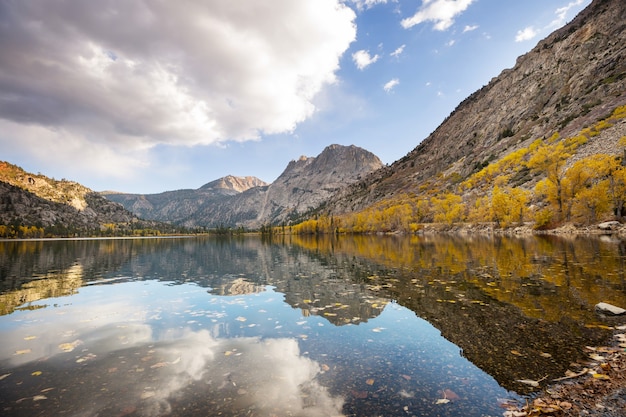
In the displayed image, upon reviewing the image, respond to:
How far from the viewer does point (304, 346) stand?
41.4 feet

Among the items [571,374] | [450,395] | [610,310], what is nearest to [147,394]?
[450,395]

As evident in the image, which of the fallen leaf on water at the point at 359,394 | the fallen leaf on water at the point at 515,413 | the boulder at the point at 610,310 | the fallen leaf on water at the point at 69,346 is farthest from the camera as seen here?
the boulder at the point at 610,310

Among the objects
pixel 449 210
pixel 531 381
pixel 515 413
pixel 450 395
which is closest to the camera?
pixel 515 413

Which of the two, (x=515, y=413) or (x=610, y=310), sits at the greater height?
(x=610, y=310)

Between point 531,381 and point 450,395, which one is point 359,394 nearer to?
point 450,395

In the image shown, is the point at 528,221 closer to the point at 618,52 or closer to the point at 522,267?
the point at 522,267

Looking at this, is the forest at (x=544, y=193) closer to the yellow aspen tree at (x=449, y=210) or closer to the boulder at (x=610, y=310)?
the yellow aspen tree at (x=449, y=210)

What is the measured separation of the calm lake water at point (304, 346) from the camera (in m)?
8.22

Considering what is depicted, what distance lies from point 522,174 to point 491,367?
136 meters

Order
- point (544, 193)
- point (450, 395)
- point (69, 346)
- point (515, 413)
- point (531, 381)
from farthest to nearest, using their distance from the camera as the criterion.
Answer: point (544, 193), point (69, 346), point (531, 381), point (450, 395), point (515, 413)

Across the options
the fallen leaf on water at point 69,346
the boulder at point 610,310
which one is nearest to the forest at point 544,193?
the boulder at point 610,310

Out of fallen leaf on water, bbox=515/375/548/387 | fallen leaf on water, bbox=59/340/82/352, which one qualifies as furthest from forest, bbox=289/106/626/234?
fallen leaf on water, bbox=59/340/82/352

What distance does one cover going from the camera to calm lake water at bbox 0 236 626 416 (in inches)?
324

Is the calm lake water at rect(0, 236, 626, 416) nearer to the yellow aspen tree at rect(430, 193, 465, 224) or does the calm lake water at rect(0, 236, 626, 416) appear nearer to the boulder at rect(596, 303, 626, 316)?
the boulder at rect(596, 303, 626, 316)
